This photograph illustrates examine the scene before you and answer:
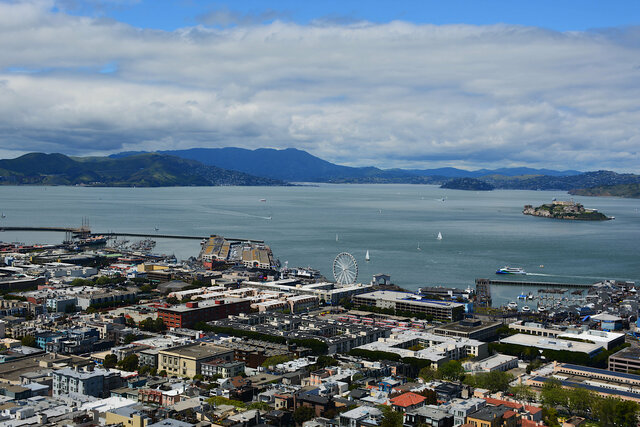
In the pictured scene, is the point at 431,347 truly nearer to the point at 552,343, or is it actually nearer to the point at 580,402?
the point at 552,343

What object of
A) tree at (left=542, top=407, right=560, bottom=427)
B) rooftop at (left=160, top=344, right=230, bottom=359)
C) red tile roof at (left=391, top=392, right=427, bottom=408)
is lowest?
tree at (left=542, top=407, right=560, bottom=427)

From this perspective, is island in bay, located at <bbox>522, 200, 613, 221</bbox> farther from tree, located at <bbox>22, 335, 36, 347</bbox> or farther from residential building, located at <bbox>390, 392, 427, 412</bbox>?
tree, located at <bbox>22, 335, 36, 347</bbox>

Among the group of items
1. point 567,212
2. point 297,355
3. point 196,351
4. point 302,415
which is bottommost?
point 297,355

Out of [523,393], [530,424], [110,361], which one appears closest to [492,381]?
[523,393]

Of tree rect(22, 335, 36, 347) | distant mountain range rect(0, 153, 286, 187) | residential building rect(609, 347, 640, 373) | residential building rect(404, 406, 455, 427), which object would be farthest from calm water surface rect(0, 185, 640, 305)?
distant mountain range rect(0, 153, 286, 187)

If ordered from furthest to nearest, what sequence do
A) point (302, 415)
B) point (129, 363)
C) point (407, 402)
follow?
point (129, 363), point (407, 402), point (302, 415)

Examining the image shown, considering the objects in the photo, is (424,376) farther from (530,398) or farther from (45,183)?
(45,183)

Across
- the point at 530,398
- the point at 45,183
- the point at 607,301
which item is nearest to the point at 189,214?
the point at 607,301

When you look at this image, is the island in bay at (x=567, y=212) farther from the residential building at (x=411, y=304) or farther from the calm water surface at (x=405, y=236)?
the residential building at (x=411, y=304)
